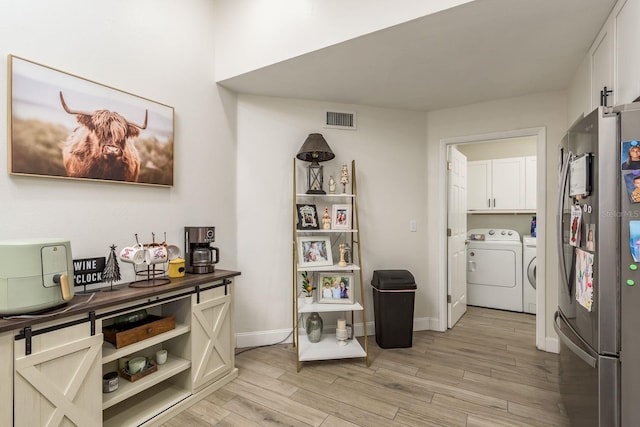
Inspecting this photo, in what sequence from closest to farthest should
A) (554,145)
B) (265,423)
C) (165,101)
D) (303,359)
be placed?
(265,423) < (165,101) < (303,359) < (554,145)

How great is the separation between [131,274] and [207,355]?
0.76m

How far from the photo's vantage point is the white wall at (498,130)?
2.81 m

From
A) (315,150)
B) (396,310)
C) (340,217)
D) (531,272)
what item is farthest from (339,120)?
(531,272)

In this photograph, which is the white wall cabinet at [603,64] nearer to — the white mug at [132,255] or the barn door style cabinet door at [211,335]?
the barn door style cabinet door at [211,335]

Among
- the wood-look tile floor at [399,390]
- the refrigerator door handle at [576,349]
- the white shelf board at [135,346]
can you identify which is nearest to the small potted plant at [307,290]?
the wood-look tile floor at [399,390]

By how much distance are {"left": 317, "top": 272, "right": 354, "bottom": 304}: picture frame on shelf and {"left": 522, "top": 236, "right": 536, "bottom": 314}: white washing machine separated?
2.68 meters

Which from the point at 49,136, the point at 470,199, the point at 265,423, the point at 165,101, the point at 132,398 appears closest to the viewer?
the point at 49,136

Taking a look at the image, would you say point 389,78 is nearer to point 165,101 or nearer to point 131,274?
point 165,101

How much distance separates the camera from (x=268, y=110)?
2.95 metres

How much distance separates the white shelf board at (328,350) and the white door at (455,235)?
4.48 ft

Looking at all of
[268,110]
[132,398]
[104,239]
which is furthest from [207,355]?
[268,110]

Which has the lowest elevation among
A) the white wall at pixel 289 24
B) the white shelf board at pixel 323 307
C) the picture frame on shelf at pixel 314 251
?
the white shelf board at pixel 323 307

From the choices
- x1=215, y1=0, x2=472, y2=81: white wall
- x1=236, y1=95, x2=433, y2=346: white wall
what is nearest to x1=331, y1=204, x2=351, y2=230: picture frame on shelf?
x1=236, y1=95, x2=433, y2=346: white wall

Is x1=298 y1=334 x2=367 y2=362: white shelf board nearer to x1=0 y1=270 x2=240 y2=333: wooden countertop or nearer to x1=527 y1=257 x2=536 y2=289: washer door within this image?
x1=0 y1=270 x2=240 y2=333: wooden countertop
